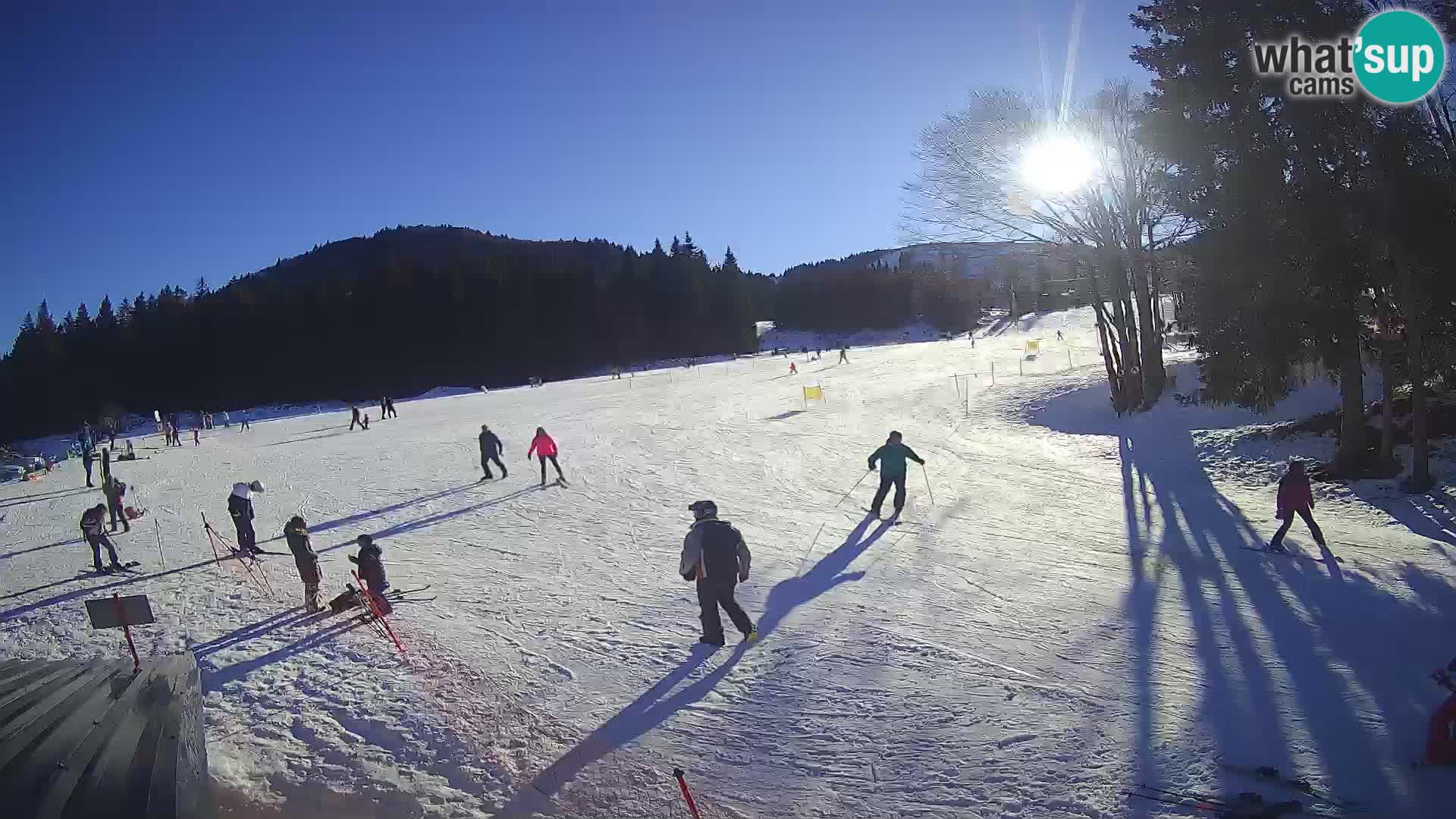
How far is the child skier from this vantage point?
920cm

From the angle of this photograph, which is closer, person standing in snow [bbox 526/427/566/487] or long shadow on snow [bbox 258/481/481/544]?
long shadow on snow [bbox 258/481/481/544]

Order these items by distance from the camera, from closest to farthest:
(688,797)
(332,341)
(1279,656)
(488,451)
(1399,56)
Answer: (688,797), (1279,656), (1399,56), (488,451), (332,341)

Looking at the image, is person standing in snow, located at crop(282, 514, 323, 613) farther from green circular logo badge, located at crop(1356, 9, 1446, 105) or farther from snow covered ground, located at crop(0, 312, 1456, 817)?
green circular logo badge, located at crop(1356, 9, 1446, 105)

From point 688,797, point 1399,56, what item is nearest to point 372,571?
point 688,797

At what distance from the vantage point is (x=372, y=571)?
9.30 meters

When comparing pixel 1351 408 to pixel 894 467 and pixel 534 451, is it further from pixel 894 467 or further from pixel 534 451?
pixel 534 451

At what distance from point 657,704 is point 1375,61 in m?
14.6

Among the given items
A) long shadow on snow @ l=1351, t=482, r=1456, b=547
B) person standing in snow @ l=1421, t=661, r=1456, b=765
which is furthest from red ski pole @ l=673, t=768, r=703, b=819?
long shadow on snow @ l=1351, t=482, r=1456, b=547

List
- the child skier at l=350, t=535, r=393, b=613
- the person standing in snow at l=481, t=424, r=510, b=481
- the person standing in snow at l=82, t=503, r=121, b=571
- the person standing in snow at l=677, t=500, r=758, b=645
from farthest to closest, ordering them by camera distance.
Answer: the person standing in snow at l=481, t=424, r=510, b=481 < the person standing in snow at l=82, t=503, r=121, b=571 < the child skier at l=350, t=535, r=393, b=613 < the person standing in snow at l=677, t=500, r=758, b=645

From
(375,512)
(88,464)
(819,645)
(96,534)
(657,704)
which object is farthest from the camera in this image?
(88,464)

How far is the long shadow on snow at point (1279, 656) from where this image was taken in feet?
17.1

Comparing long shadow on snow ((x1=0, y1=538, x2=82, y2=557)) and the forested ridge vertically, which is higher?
the forested ridge

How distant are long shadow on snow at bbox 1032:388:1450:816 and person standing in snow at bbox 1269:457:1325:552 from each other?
15.1 inches

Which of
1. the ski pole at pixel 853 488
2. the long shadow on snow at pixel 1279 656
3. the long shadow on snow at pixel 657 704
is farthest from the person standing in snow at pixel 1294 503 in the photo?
the ski pole at pixel 853 488
